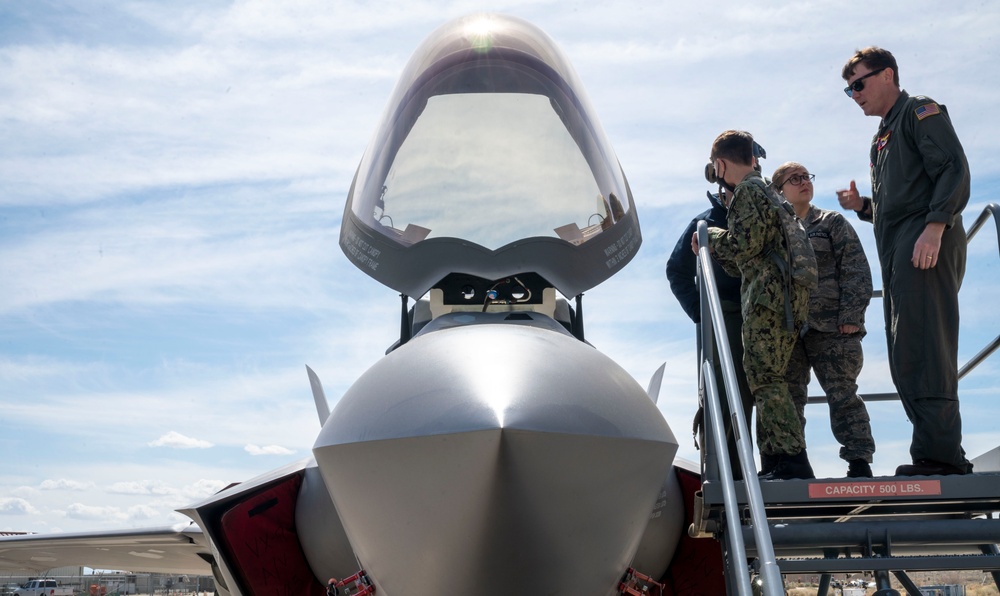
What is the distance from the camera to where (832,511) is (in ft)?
13.4

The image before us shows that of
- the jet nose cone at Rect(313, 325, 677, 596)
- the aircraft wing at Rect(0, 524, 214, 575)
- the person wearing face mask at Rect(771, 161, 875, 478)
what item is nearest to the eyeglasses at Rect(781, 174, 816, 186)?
the person wearing face mask at Rect(771, 161, 875, 478)

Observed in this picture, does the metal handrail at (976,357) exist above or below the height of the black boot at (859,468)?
above

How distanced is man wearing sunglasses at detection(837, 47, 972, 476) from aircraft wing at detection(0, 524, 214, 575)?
462cm

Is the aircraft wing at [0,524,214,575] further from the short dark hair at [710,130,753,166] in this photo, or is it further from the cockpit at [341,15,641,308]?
the short dark hair at [710,130,753,166]

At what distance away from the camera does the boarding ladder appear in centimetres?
338

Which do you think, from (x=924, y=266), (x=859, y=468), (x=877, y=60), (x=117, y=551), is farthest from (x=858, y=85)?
(x=117, y=551)

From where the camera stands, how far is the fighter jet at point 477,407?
9.16ft

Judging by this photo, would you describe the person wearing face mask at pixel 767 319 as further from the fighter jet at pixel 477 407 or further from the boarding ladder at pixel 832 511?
the fighter jet at pixel 477 407

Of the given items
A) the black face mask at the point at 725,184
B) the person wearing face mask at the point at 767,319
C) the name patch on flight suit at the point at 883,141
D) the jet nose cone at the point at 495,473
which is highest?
the name patch on flight suit at the point at 883,141

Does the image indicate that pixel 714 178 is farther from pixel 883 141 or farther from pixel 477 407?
pixel 477 407

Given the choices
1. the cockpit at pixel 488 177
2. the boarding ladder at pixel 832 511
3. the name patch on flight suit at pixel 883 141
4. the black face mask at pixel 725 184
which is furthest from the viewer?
the cockpit at pixel 488 177

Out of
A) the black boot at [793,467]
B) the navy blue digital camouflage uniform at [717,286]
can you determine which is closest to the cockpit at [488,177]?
the navy blue digital camouflage uniform at [717,286]

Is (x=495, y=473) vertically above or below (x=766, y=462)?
below

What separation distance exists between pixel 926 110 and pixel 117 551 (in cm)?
694
